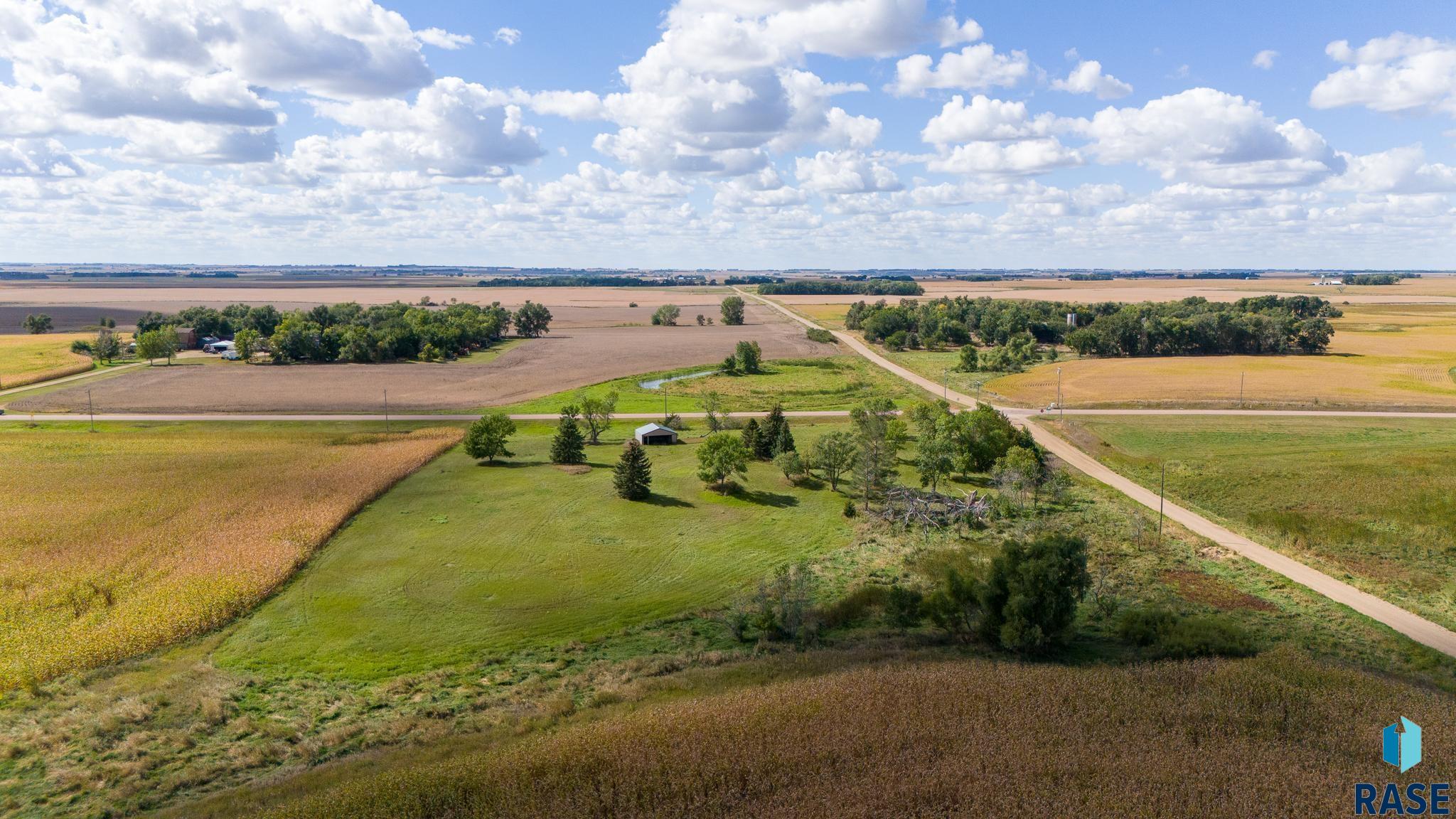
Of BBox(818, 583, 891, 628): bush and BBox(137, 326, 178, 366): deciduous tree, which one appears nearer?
BBox(818, 583, 891, 628): bush

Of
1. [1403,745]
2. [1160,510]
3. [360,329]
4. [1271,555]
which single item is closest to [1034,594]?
[1403,745]

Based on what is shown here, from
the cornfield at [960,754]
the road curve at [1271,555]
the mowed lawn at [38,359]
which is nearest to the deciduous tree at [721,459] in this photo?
the road curve at [1271,555]

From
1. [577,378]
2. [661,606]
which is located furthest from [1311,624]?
[577,378]

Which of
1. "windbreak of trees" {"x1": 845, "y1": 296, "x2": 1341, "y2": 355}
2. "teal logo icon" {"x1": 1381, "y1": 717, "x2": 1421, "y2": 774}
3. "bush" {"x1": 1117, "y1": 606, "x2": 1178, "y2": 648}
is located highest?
"windbreak of trees" {"x1": 845, "y1": 296, "x2": 1341, "y2": 355}

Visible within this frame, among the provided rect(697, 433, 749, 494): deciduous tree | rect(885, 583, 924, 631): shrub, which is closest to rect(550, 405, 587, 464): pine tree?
rect(697, 433, 749, 494): deciduous tree

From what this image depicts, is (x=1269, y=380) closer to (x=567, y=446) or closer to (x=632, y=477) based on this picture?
(x=632, y=477)

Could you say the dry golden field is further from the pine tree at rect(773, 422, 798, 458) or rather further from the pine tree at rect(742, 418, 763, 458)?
the pine tree at rect(742, 418, 763, 458)
